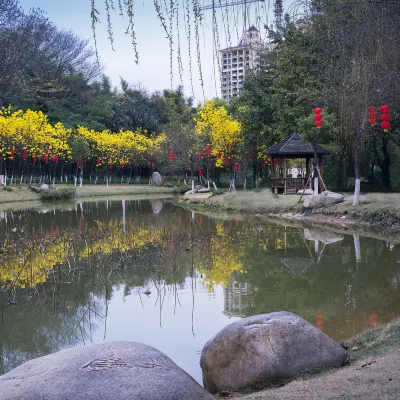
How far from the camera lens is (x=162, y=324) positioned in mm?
6762

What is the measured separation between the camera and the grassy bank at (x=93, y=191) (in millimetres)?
30272

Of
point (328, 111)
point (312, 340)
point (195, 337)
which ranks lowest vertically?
point (195, 337)

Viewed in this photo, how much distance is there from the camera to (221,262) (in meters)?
10.7

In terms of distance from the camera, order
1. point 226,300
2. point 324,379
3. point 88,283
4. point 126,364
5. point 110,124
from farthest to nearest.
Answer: point 110,124
point 88,283
point 226,300
point 324,379
point 126,364

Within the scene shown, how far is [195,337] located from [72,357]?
272 cm

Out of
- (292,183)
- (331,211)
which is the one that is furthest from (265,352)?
(292,183)

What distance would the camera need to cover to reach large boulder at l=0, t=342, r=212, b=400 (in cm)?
331

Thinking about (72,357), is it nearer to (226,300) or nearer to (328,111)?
(226,300)

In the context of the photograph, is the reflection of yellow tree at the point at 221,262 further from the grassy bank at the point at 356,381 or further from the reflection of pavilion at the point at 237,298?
the grassy bank at the point at 356,381

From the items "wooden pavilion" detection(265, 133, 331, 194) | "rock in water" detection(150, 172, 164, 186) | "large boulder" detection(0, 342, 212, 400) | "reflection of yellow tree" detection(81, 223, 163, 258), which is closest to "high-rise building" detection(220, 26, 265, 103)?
"large boulder" detection(0, 342, 212, 400)

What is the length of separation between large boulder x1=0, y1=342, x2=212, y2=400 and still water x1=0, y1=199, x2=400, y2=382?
156 cm

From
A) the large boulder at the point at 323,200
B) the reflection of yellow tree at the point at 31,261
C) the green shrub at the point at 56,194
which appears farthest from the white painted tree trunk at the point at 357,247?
the green shrub at the point at 56,194

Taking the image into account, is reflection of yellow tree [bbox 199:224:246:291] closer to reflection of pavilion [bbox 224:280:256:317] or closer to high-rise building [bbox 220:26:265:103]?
reflection of pavilion [bbox 224:280:256:317]

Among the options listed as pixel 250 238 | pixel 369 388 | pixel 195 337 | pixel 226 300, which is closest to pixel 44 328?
pixel 195 337
